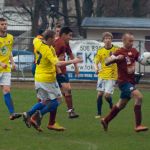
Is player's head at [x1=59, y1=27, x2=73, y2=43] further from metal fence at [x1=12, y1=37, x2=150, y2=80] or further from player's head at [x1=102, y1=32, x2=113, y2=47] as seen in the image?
metal fence at [x1=12, y1=37, x2=150, y2=80]

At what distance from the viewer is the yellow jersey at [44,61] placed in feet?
42.8

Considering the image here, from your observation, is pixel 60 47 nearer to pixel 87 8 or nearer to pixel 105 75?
pixel 105 75

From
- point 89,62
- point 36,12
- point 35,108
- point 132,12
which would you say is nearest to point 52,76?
point 35,108

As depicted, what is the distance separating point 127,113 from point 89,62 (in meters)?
12.7

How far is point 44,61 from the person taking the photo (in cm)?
1329

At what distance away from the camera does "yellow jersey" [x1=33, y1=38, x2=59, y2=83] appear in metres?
13.0

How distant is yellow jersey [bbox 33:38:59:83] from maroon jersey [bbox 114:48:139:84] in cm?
122

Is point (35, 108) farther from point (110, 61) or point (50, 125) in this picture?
→ point (110, 61)

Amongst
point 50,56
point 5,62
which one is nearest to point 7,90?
point 5,62

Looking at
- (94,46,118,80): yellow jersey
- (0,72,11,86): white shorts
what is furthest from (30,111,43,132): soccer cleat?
(94,46,118,80): yellow jersey

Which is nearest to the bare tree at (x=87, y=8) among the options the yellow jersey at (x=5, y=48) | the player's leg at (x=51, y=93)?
the yellow jersey at (x=5, y=48)

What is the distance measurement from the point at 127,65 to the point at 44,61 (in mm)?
1553

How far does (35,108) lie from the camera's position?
13461 millimetres

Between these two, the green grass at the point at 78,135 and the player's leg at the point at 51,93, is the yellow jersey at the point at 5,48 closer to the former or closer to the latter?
the green grass at the point at 78,135
